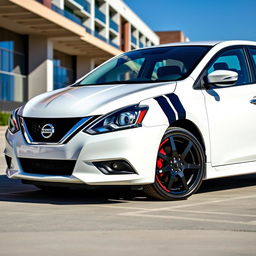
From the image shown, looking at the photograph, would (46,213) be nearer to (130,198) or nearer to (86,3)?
(130,198)

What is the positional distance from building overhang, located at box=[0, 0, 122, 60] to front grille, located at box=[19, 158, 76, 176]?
1038 inches

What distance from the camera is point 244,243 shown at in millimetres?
4535

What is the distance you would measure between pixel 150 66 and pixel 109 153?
191 centimetres

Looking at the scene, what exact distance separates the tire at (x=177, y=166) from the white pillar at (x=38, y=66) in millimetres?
35482

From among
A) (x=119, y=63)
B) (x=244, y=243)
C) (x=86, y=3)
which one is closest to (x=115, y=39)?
(x=86, y=3)

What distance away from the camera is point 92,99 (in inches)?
263

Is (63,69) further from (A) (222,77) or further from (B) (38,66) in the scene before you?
(A) (222,77)

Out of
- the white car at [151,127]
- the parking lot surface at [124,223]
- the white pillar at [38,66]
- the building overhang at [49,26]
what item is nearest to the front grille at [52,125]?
the white car at [151,127]

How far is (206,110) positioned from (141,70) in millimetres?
1273

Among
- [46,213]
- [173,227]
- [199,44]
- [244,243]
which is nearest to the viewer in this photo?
[244,243]

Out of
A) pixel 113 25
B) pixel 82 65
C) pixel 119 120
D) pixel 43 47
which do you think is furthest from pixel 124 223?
pixel 113 25

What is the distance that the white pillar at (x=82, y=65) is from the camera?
5297cm

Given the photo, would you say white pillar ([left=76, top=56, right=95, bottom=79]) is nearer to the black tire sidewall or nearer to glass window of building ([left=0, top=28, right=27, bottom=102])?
glass window of building ([left=0, top=28, right=27, bottom=102])

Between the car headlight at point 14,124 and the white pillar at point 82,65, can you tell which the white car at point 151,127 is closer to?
the car headlight at point 14,124
